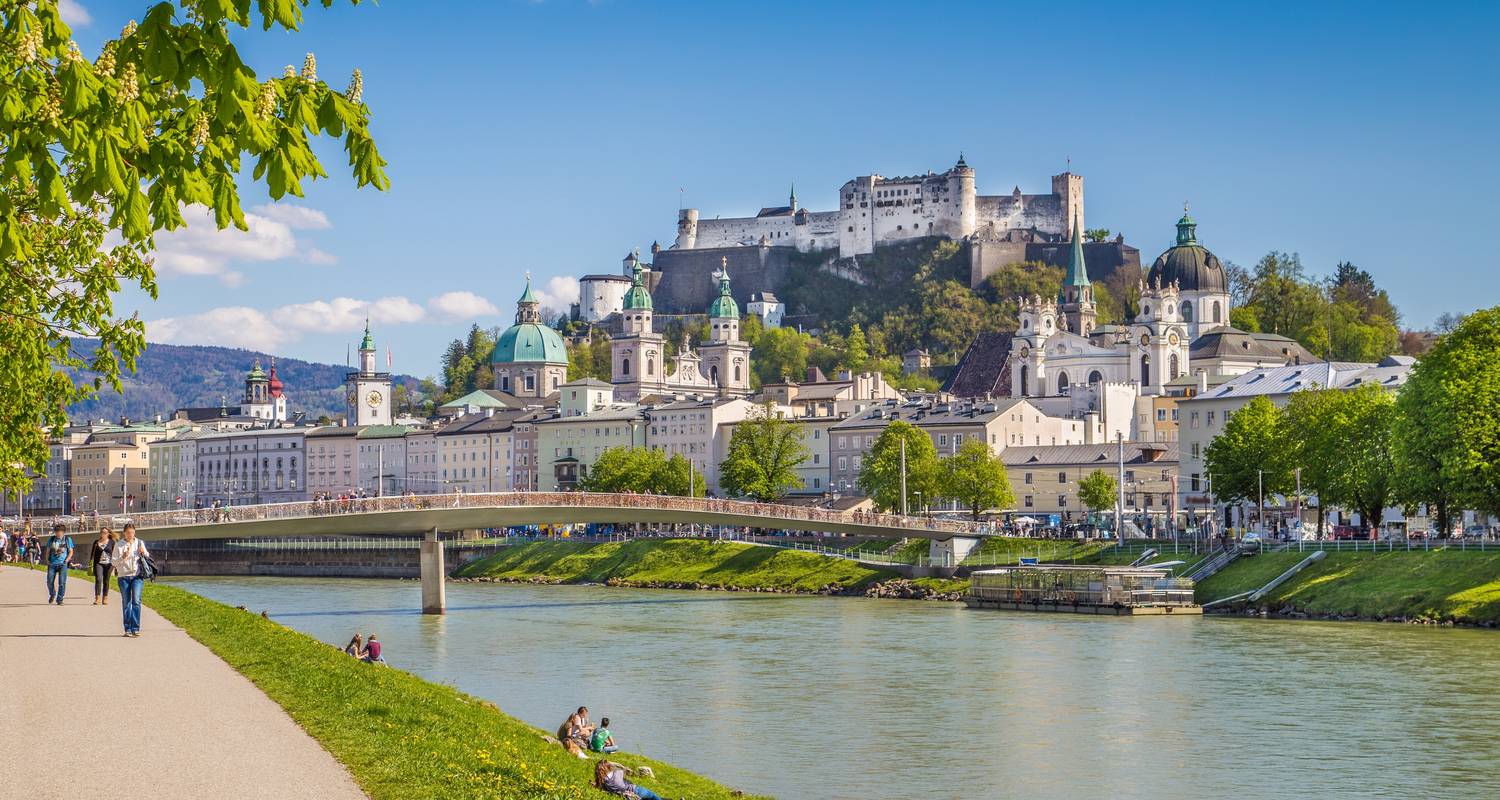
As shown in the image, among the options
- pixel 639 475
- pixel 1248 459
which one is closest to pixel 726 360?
pixel 639 475

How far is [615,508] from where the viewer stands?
5878 centimetres

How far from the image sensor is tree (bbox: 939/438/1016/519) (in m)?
81.5

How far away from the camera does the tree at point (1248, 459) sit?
66.4 metres

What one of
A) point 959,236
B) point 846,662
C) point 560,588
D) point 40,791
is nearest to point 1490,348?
point 846,662

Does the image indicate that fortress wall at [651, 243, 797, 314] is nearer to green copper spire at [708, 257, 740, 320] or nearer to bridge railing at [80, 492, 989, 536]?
green copper spire at [708, 257, 740, 320]

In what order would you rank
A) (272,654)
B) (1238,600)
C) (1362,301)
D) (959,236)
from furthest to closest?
1. (959,236)
2. (1362,301)
3. (1238,600)
4. (272,654)

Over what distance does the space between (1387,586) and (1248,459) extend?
17997mm

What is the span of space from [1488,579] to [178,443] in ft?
413

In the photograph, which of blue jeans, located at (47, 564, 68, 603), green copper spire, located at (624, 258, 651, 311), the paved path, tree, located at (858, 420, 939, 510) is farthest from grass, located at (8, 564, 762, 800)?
green copper spire, located at (624, 258, 651, 311)

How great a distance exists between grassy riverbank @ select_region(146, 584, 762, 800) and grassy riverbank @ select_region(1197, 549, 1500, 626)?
30184 mm

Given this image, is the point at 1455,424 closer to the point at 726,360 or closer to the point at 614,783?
the point at 614,783

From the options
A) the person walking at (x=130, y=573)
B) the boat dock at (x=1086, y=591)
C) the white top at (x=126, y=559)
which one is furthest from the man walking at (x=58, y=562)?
the boat dock at (x=1086, y=591)

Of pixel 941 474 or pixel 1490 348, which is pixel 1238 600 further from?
pixel 941 474

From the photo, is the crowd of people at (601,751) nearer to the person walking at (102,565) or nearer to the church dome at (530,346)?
the person walking at (102,565)
